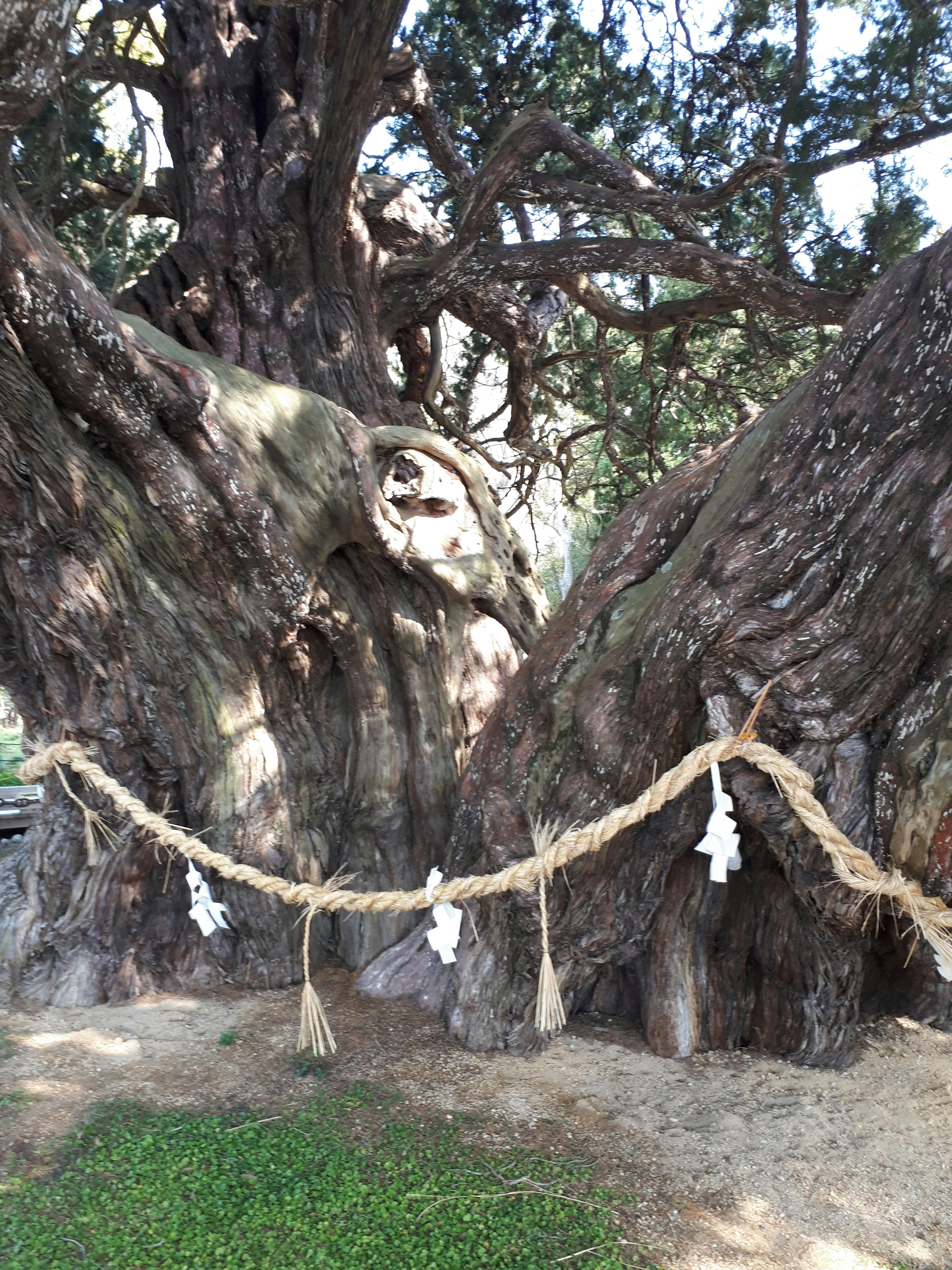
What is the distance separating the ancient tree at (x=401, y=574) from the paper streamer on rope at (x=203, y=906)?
7.6 inches

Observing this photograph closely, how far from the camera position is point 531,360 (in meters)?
5.20

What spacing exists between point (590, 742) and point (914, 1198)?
1420 mm

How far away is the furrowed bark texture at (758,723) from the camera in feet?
7.62

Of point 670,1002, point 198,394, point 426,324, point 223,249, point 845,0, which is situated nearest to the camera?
point 670,1002

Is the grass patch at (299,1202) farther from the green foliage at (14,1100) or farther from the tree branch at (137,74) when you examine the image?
the tree branch at (137,74)

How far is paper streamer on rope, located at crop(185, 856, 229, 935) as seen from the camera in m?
3.19

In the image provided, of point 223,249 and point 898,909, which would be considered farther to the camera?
point 223,249

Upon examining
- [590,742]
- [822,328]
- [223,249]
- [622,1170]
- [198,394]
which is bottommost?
[622,1170]

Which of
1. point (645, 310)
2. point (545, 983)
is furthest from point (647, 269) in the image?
point (545, 983)

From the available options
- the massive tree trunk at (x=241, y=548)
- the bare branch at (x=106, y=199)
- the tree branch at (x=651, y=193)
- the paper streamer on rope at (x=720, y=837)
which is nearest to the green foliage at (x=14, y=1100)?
the massive tree trunk at (x=241, y=548)

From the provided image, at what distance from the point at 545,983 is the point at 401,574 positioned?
1.93 m

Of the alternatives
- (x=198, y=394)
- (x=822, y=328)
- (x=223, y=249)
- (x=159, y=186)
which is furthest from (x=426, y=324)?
(x=822, y=328)

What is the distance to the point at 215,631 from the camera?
11.2ft

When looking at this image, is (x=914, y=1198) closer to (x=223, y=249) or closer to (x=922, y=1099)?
(x=922, y=1099)
